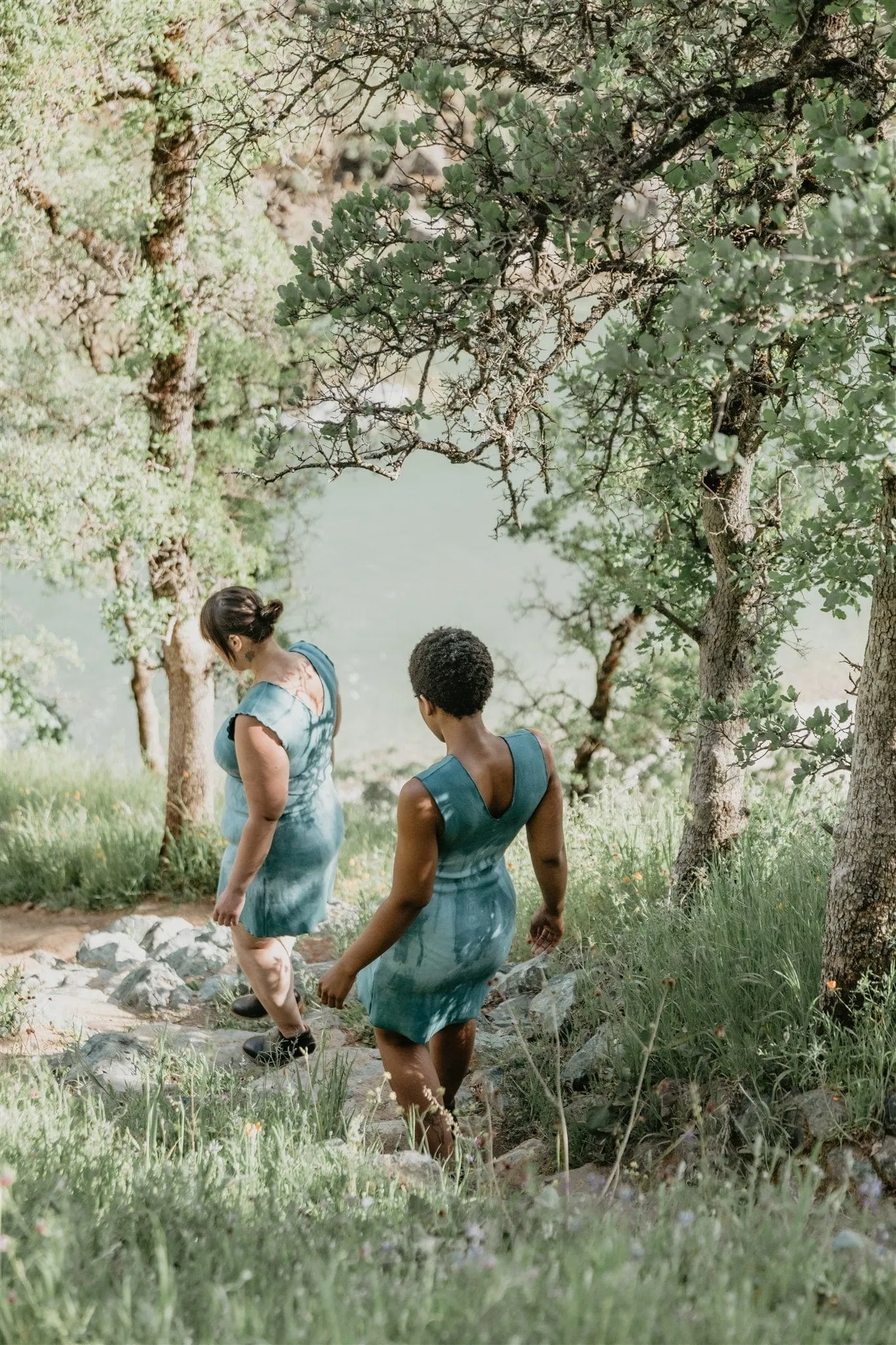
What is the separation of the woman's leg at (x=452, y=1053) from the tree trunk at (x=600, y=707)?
292 inches

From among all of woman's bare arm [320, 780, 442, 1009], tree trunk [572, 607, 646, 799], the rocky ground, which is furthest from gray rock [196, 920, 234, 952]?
tree trunk [572, 607, 646, 799]

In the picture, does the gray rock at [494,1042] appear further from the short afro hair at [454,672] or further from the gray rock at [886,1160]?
the short afro hair at [454,672]

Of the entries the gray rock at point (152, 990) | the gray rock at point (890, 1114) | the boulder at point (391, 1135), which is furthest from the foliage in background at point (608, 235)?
the gray rock at point (152, 990)

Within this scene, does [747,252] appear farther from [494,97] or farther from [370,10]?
[370,10]

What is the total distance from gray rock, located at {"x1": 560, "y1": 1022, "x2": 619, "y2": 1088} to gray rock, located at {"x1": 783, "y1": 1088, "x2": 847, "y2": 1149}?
736 millimetres

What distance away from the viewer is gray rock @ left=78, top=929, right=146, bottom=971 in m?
7.11

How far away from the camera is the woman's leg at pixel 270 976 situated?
485 cm

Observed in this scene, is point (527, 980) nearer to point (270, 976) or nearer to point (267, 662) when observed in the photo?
point (270, 976)

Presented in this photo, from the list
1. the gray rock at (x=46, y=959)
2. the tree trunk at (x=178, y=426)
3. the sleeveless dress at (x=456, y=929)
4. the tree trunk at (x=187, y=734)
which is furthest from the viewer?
the tree trunk at (x=187, y=734)

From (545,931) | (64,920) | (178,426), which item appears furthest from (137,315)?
(545,931)

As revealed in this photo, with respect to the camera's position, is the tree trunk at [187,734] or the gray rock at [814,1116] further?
the tree trunk at [187,734]

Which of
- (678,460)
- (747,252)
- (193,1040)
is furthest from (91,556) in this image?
(747,252)

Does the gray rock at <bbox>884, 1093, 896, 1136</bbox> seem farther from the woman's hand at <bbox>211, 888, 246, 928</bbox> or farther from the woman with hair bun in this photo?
the woman's hand at <bbox>211, 888, 246, 928</bbox>

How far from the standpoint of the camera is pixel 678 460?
4758 mm
